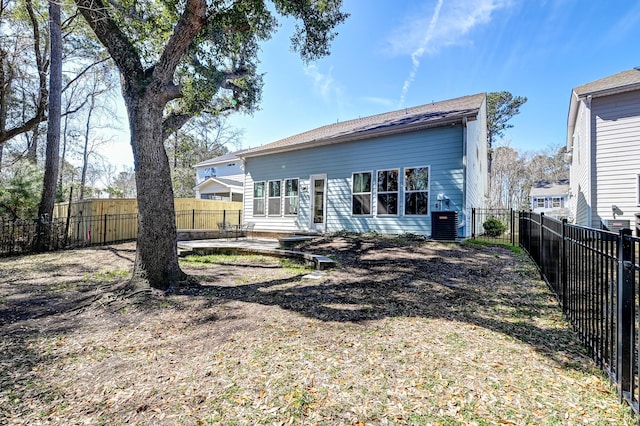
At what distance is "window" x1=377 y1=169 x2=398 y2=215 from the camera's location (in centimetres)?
1033

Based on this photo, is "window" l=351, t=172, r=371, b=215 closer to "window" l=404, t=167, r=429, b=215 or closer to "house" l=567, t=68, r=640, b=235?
"window" l=404, t=167, r=429, b=215

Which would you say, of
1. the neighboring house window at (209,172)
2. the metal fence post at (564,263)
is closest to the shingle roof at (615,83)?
the metal fence post at (564,263)

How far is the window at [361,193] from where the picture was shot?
1094 cm

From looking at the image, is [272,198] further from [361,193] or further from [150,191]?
[150,191]

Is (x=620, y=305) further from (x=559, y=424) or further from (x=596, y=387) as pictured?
(x=559, y=424)

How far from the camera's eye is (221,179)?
20.1 meters

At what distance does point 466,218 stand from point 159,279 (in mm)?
8561

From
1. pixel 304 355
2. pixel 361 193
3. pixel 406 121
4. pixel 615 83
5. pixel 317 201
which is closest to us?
pixel 304 355

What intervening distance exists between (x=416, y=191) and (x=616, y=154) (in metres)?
6.44

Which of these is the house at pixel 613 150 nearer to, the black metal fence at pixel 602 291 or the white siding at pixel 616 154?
the white siding at pixel 616 154

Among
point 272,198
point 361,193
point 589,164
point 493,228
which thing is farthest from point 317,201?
point 589,164

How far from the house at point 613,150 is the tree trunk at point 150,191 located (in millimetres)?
11790

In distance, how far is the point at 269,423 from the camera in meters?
1.97

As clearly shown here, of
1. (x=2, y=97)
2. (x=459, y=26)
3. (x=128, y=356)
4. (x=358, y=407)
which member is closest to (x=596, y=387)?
(x=358, y=407)
